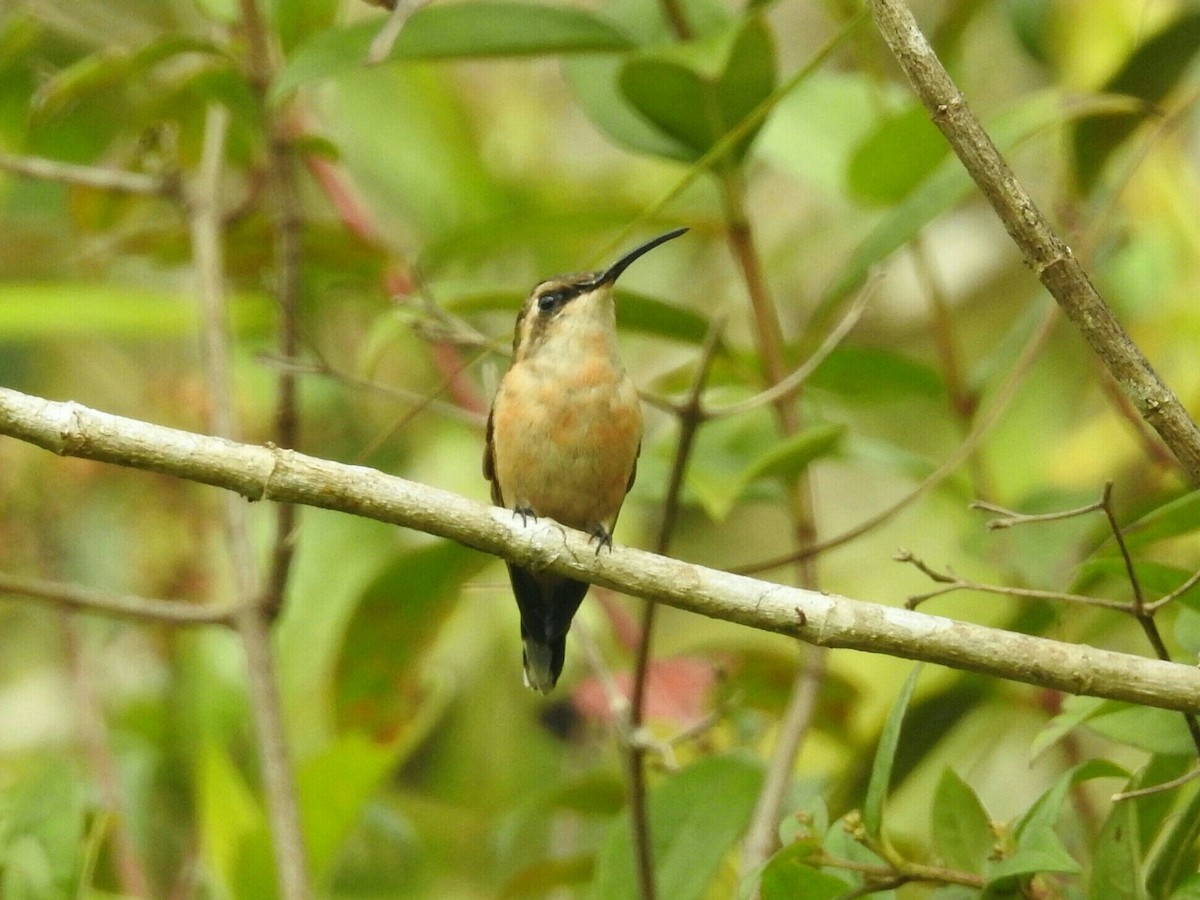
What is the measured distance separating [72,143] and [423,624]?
1887 millimetres

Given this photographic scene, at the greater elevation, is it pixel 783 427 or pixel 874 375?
pixel 874 375

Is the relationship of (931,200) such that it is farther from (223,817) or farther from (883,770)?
(223,817)

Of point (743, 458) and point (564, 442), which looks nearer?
point (743, 458)

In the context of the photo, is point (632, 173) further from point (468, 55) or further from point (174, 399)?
point (468, 55)

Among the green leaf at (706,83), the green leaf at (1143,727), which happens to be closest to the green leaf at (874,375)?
the green leaf at (706,83)

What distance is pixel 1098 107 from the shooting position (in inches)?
120

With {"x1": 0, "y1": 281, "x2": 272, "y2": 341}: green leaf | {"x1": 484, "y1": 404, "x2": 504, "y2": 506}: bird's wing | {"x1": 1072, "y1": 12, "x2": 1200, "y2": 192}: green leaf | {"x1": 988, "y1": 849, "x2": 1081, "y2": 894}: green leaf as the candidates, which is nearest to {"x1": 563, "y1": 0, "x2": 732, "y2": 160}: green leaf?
{"x1": 484, "y1": 404, "x2": 504, "y2": 506}: bird's wing

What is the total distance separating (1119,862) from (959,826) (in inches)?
9.4

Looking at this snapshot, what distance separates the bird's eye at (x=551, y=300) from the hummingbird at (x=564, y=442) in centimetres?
6

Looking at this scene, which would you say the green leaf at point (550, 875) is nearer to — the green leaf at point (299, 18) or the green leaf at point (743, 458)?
the green leaf at point (743, 458)

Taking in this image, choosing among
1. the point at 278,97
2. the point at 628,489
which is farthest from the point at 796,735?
the point at 278,97

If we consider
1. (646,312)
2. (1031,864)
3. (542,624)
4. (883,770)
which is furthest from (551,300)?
(1031,864)

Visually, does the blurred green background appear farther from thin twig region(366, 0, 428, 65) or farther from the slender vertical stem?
thin twig region(366, 0, 428, 65)

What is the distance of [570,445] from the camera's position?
3617 mm
